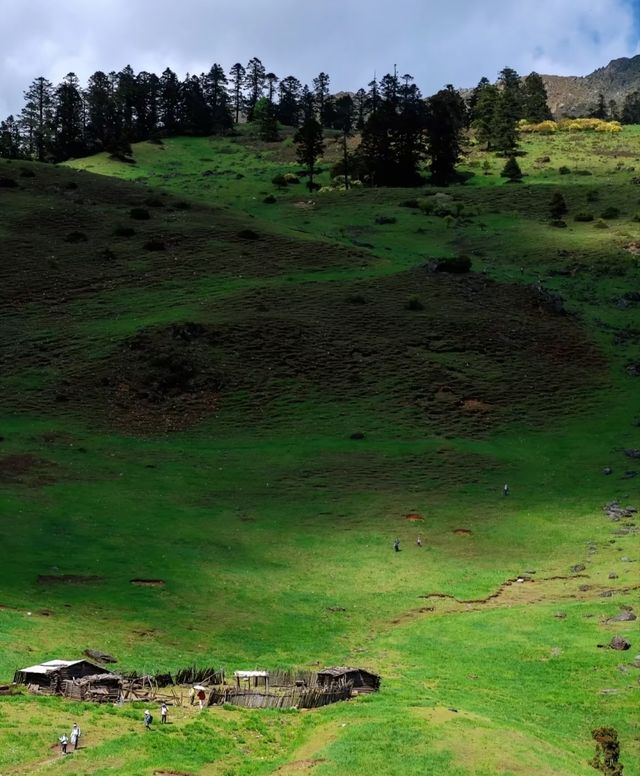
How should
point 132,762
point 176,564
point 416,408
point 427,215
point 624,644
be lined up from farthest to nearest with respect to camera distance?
point 427,215, point 416,408, point 176,564, point 624,644, point 132,762

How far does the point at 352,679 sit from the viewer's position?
35500 mm

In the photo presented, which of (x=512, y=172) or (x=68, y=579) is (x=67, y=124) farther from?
(x=68, y=579)

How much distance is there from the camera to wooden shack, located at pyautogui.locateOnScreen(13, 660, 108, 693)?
108 feet

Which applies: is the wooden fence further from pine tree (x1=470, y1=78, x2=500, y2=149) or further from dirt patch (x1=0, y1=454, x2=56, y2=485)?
pine tree (x1=470, y1=78, x2=500, y2=149)

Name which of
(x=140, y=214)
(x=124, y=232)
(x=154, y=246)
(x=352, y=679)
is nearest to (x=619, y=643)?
(x=352, y=679)

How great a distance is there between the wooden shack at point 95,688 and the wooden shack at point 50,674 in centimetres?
24

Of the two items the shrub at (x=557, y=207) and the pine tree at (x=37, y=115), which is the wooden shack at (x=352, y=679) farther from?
the pine tree at (x=37, y=115)

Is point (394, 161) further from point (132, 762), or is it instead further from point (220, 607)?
point (132, 762)

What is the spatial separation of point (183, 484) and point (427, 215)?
267ft

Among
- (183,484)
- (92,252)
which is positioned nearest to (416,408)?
(183,484)

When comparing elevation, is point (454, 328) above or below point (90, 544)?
above

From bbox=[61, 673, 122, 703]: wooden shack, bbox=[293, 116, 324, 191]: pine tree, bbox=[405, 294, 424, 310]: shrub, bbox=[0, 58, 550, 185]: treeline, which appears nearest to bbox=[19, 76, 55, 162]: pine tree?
bbox=[0, 58, 550, 185]: treeline

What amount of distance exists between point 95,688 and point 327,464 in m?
37.1

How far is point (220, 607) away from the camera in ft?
149
